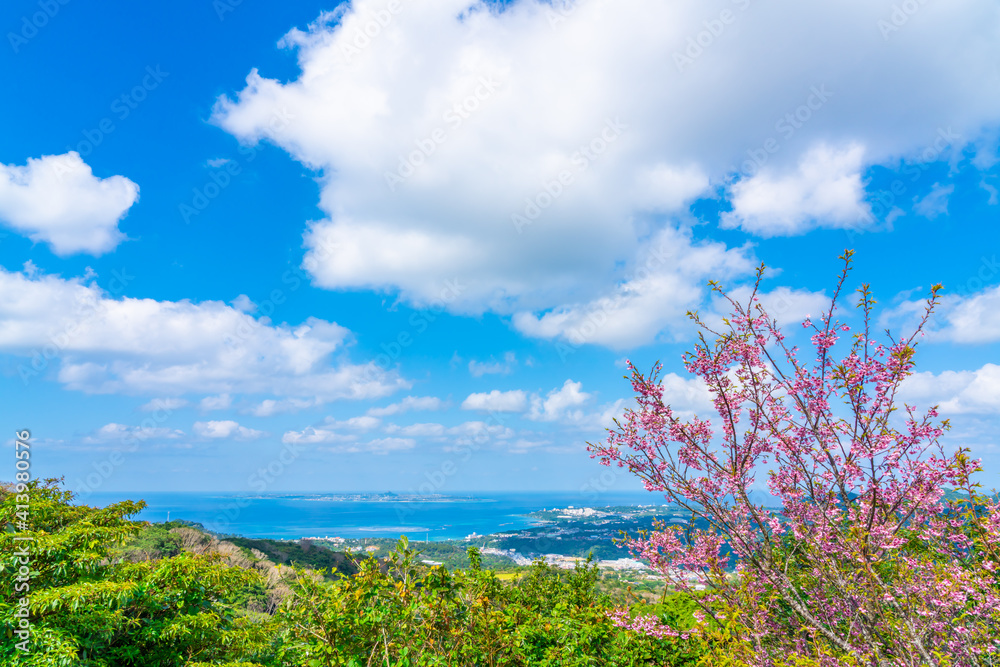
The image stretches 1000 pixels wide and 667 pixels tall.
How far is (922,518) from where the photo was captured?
412cm

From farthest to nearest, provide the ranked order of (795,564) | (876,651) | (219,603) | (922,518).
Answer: (219,603) → (795,564) → (922,518) → (876,651)

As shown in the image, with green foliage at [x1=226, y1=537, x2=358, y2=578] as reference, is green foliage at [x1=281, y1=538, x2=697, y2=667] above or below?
above

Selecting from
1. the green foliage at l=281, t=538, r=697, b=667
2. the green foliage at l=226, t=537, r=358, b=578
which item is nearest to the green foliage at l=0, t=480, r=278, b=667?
the green foliage at l=281, t=538, r=697, b=667

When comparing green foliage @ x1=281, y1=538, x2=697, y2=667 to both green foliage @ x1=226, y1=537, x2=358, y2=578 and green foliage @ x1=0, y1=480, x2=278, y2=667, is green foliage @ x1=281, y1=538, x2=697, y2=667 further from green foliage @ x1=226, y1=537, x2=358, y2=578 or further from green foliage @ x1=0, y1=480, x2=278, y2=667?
green foliage @ x1=226, y1=537, x2=358, y2=578

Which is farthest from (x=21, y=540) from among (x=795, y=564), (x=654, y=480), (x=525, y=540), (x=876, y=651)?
(x=525, y=540)

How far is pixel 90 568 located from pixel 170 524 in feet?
112

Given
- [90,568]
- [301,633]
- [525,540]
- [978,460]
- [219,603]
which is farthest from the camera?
[525,540]

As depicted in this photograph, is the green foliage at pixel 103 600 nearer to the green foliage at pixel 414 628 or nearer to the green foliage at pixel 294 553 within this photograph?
the green foliage at pixel 414 628

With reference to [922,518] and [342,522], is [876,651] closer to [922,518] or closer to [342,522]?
[922,518]

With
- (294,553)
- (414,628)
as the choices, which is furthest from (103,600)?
(294,553)

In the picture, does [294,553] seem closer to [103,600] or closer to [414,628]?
[103,600]

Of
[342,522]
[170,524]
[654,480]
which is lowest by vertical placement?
[342,522]

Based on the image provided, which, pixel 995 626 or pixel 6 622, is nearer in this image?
pixel 995 626

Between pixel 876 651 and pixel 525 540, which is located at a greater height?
pixel 876 651
